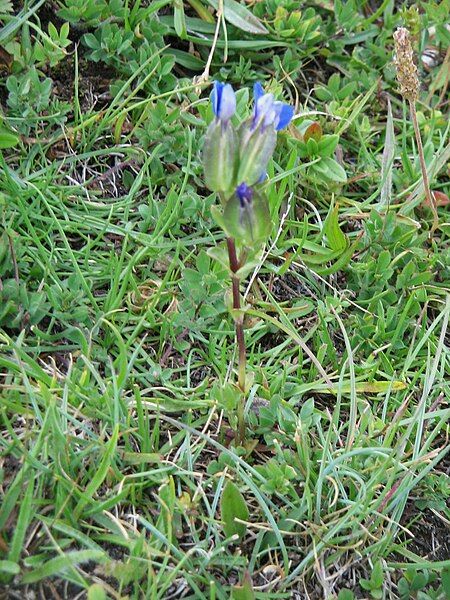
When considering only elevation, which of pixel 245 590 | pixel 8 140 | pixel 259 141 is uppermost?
pixel 259 141

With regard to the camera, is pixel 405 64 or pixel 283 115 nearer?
pixel 283 115

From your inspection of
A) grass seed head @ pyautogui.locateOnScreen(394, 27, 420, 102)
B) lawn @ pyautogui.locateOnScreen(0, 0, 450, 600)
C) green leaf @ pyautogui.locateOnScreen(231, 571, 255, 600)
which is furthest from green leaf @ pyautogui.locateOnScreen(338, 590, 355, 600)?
grass seed head @ pyautogui.locateOnScreen(394, 27, 420, 102)

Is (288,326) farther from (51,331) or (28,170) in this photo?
(28,170)

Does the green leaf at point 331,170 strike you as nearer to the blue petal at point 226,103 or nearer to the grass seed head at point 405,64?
the grass seed head at point 405,64

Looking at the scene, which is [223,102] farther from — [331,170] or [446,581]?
[446,581]

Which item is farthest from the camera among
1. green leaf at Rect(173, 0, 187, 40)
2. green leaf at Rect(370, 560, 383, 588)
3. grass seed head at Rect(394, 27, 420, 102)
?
green leaf at Rect(173, 0, 187, 40)

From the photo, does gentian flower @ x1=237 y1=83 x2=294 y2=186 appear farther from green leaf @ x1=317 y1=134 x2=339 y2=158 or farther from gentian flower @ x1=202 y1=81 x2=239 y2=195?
green leaf @ x1=317 y1=134 x2=339 y2=158

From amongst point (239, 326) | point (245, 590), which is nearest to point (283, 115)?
point (239, 326)
